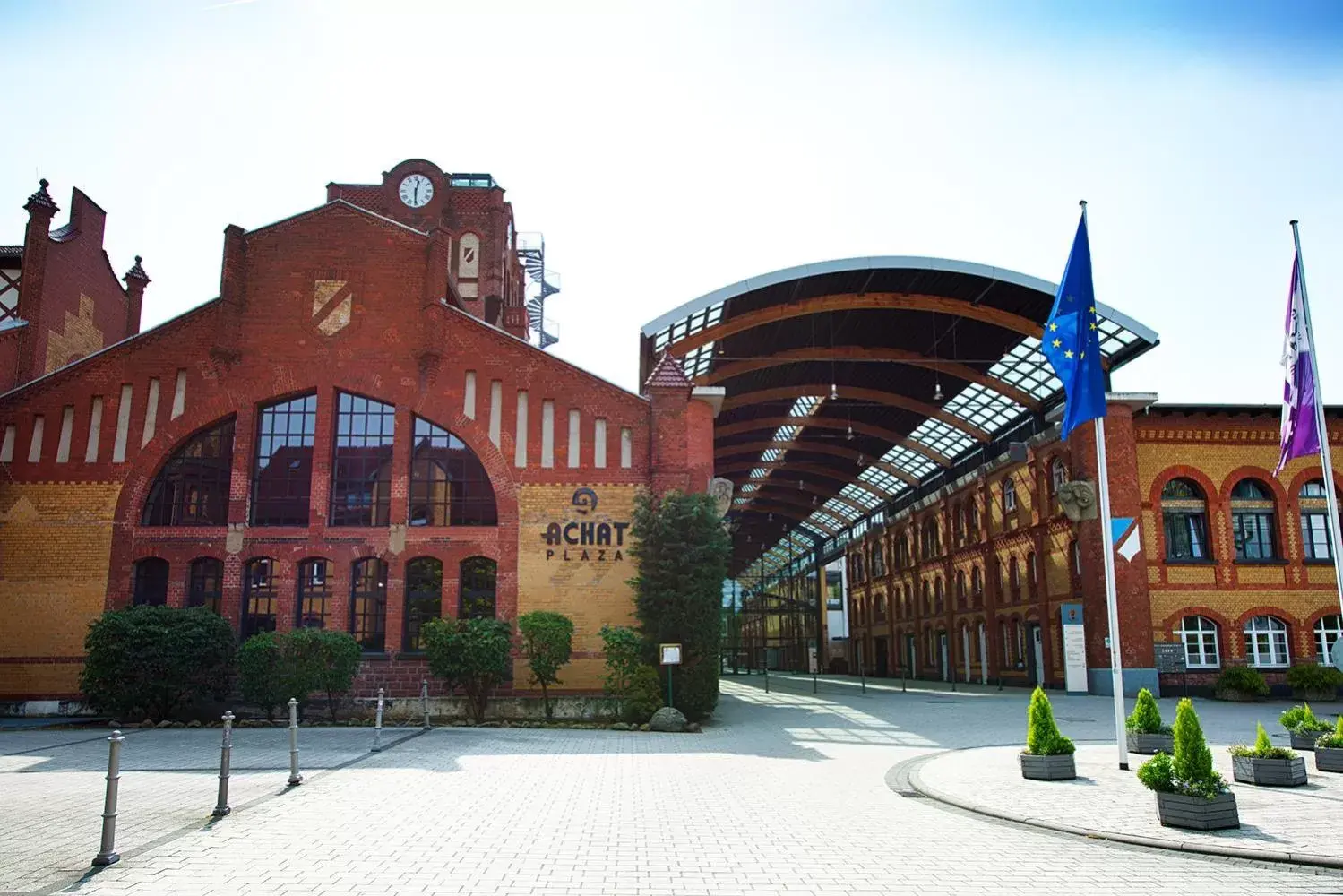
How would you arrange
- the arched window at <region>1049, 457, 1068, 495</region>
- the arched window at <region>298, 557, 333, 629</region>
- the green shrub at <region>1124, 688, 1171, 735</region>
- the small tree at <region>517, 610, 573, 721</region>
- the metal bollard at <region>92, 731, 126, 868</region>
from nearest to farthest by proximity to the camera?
the metal bollard at <region>92, 731, 126, 868</region>
the green shrub at <region>1124, 688, 1171, 735</region>
the small tree at <region>517, 610, 573, 721</region>
the arched window at <region>298, 557, 333, 629</region>
the arched window at <region>1049, 457, 1068, 495</region>

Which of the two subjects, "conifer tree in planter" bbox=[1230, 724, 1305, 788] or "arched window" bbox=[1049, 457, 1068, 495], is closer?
"conifer tree in planter" bbox=[1230, 724, 1305, 788]

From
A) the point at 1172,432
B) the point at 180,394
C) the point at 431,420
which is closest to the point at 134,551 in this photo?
the point at 180,394

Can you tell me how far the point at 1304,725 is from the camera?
15.0 m

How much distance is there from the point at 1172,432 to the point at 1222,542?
3.77 meters

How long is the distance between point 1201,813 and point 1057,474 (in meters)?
27.1

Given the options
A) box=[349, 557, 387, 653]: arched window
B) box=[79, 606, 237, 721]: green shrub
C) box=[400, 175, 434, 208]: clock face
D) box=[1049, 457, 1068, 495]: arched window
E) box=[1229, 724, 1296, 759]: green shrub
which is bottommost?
box=[1229, 724, 1296, 759]: green shrub

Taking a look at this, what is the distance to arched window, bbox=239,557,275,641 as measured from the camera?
25.1 m

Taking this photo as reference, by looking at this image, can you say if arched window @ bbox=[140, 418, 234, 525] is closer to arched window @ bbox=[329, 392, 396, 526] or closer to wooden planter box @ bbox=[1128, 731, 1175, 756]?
arched window @ bbox=[329, 392, 396, 526]

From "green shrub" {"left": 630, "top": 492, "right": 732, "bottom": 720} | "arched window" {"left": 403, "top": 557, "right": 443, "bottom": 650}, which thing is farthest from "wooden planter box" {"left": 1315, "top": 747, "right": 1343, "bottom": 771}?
"arched window" {"left": 403, "top": 557, "right": 443, "bottom": 650}

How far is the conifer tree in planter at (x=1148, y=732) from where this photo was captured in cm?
1505

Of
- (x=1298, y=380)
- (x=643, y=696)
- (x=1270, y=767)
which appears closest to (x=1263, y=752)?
(x=1270, y=767)

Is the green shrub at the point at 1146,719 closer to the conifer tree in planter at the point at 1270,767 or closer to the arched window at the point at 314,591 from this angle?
the conifer tree in planter at the point at 1270,767

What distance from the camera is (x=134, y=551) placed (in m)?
25.2

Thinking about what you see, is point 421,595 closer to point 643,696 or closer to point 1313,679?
point 643,696
